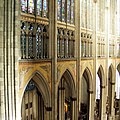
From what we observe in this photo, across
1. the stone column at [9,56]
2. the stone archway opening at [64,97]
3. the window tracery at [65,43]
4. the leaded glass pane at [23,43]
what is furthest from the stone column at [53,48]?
the stone column at [9,56]

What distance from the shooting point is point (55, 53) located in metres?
13.8

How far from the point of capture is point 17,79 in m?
10.7

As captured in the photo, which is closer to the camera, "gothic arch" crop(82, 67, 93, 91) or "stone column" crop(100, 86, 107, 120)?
"gothic arch" crop(82, 67, 93, 91)

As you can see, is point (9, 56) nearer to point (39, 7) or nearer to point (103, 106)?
point (39, 7)

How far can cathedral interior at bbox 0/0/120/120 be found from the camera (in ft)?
34.0

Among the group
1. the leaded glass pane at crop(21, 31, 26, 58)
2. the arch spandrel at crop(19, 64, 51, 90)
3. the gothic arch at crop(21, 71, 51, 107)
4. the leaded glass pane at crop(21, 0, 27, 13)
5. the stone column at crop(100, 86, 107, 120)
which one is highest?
the leaded glass pane at crop(21, 0, 27, 13)

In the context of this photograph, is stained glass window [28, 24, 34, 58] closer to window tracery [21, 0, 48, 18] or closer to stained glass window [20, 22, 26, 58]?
stained glass window [20, 22, 26, 58]

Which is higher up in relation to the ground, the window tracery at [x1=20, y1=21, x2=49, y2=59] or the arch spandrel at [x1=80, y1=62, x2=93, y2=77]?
the window tracery at [x1=20, y1=21, x2=49, y2=59]

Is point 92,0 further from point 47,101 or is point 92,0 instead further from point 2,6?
point 2,6

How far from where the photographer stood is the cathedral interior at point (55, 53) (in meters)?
10.4

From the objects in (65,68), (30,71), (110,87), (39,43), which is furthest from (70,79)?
(110,87)

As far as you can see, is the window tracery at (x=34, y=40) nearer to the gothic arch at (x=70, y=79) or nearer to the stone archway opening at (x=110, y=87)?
the gothic arch at (x=70, y=79)

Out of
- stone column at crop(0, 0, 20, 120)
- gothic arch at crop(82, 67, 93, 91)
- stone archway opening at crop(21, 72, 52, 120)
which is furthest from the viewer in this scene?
stone archway opening at crop(21, 72, 52, 120)

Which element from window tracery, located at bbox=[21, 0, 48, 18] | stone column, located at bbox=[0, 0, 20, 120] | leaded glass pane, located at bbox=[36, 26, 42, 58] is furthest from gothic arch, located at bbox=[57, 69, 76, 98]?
stone column, located at bbox=[0, 0, 20, 120]
